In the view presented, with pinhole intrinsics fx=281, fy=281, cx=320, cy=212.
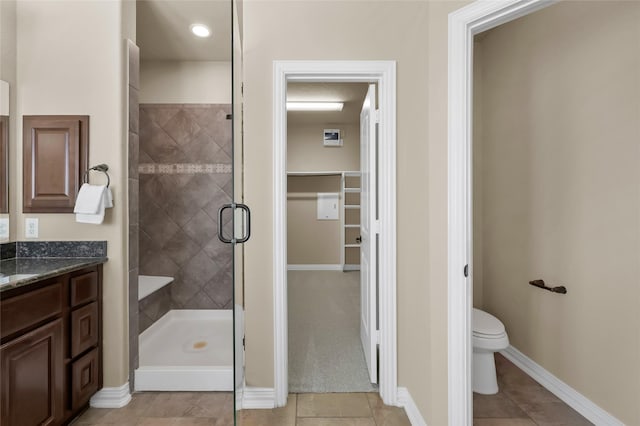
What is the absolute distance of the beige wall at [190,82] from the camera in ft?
8.79

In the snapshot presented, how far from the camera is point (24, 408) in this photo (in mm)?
1310

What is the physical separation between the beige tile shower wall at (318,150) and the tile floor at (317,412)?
4.19 m

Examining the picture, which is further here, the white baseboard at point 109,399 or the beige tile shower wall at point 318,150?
the beige tile shower wall at point 318,150

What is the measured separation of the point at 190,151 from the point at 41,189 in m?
1.39

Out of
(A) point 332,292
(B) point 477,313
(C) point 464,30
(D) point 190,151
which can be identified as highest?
(C) point 464,30

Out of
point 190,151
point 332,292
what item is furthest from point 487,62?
point 332,292

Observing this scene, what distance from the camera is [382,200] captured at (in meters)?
1.85

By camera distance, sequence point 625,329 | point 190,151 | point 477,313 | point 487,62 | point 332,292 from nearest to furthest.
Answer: point 625,329 < point 477,313 < point 487,62 < point 190,151 < point 332,292

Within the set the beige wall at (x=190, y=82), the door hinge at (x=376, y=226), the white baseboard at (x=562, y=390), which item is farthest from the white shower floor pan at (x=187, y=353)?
the white baseboard at (x=562, y=390)

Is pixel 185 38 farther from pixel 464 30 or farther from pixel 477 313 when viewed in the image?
pixel 477 313

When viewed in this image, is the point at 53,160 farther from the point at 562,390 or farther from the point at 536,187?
the point at 562,390

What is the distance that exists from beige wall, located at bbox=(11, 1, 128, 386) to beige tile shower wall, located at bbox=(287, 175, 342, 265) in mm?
4021

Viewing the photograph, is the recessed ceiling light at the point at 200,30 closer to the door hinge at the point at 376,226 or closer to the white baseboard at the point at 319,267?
the door hinge at the point at 376,226

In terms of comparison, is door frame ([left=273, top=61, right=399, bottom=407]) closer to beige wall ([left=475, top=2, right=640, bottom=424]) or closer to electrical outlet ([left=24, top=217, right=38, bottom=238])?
beige wall ([left=475, top=2, right=640, bottom=424])
